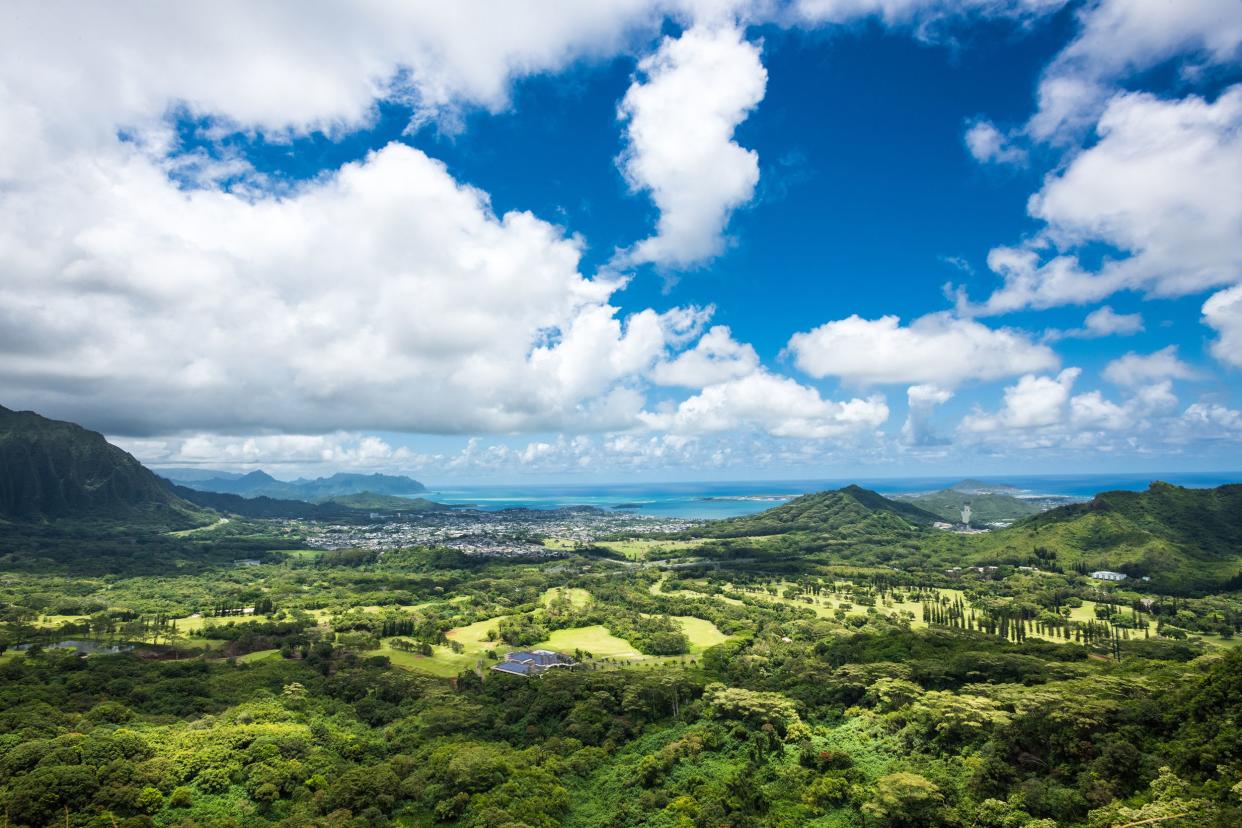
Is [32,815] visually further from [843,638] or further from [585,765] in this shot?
[843,638]

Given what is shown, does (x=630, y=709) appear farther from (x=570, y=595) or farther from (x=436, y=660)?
(x=570, y=595)

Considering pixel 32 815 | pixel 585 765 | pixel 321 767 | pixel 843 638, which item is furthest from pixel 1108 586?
pixel 32 815

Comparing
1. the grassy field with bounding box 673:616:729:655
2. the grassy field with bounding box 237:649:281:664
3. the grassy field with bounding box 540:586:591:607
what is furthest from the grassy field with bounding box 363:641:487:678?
the grassy field with bounding box 673:616:729:655

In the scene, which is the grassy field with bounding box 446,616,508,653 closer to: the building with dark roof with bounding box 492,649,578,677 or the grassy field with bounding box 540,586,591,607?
the building with dark roof with bounding box 492,649,578,677

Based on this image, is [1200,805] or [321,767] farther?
[321,767]

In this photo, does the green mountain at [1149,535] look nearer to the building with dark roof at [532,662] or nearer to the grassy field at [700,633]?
the grassy field at [700,633]

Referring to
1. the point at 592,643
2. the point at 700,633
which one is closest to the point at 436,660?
the point at 592,643
